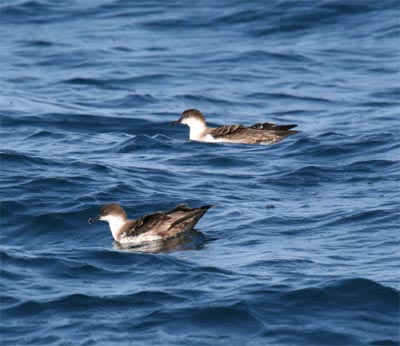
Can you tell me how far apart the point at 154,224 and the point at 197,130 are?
608 centimetres

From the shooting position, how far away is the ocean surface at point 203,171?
11078 mm

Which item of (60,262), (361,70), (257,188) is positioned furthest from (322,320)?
(361,70)

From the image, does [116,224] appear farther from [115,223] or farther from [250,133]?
[250,133]

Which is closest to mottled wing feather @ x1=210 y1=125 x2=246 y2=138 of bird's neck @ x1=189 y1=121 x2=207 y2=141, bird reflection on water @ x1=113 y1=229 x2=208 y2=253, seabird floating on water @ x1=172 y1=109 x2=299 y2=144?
seabird floating on water @ x1=172 y1=109 x2=299 y2=144

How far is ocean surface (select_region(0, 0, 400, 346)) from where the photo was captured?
11.1 meters

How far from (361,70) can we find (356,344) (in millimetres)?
16125

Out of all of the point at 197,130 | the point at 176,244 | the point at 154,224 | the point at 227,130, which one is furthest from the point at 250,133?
the point at 176,244

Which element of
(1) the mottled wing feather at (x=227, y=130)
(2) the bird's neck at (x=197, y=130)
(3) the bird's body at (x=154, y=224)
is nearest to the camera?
(3) the bird's body at (x=154, y=224)

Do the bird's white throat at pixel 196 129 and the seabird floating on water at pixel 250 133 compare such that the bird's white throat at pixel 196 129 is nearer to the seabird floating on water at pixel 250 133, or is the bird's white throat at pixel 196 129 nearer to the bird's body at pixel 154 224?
the seabird floating on water at pixel 250 133

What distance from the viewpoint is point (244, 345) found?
1038 cm

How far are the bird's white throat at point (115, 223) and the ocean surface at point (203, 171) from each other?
355mm

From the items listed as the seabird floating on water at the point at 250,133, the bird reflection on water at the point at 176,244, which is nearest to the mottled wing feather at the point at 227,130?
the seabird floating on water at the point at 250,133

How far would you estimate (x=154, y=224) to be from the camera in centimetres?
1388

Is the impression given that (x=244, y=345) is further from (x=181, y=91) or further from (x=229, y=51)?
(x=229, y=51)
